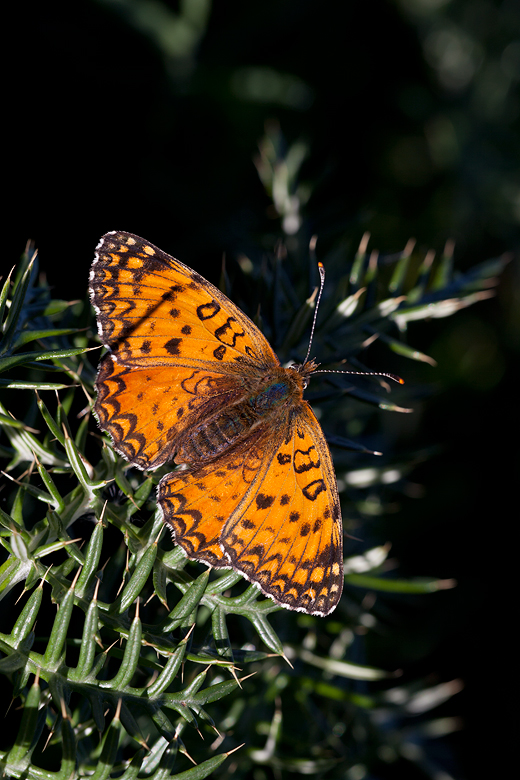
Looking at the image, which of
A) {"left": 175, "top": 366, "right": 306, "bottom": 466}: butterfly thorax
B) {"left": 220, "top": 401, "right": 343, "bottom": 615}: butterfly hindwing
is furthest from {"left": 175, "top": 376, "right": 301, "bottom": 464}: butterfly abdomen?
{"left": 220, "top": 401, "right": 343, "bottom": 615}: butterfly hindwing

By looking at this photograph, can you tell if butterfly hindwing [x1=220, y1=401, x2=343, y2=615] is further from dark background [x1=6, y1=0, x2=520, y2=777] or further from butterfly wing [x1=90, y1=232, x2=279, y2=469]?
dark background [x1=6, y1=0, x2=520, y2=777]

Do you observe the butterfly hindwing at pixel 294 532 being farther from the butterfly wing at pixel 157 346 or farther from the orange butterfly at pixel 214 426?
the butterfly wing at pixel 157 346

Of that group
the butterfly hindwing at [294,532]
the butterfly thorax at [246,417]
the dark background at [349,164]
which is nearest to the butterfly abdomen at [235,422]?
the butterfly thorax at [246,417]

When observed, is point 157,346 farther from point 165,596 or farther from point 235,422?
point 165,596

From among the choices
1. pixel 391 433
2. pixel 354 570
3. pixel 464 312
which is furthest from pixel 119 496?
pixel 464 312

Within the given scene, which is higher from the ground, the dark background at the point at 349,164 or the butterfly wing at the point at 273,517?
the dark background at the point at 349,164
